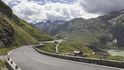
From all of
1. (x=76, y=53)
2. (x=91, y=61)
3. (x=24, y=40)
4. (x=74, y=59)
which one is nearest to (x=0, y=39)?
(x=24, y=40)

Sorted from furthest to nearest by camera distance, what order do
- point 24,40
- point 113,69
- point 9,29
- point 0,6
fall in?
point 0,6
point 24,40
point 9,29
point 113,69

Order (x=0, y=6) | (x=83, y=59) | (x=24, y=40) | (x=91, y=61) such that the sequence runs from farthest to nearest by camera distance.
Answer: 1. (x=0, y=6)
2. (x=24, y=40)
3. (x=83, y=59)
4. (x=91, y=61)

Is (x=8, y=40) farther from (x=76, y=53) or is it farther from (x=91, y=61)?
(x=91, y=61)

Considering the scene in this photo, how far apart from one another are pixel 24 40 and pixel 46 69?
124735 millimetres

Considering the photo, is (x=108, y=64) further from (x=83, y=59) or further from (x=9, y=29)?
(x=9, y=29)

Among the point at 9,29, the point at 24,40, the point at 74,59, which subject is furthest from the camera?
the point at 24,40

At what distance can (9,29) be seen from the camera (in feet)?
406

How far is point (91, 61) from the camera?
101ft

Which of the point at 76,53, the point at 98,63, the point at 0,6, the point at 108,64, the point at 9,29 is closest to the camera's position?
the point at 108,64

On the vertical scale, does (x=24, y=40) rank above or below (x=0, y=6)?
below

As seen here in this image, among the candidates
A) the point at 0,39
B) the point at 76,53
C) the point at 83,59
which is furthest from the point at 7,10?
the point at 83,59

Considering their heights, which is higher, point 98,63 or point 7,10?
point 7,10

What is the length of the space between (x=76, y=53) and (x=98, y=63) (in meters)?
18.2

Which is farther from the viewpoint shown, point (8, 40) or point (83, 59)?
point (8, 40)
